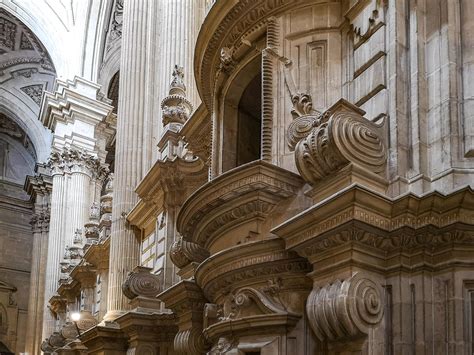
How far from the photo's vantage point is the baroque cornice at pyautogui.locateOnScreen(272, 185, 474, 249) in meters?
7.70

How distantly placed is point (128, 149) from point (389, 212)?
38.5ft

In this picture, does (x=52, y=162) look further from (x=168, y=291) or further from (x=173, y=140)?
(x=168, y=291)

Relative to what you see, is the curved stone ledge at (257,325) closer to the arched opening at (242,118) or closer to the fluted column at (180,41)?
the arched opening at (242,118)

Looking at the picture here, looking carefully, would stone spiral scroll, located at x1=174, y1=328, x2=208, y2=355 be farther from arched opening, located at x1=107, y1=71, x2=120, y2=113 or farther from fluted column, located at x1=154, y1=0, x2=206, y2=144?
arched opening, located at x1=107, y1=71, x2=120, y2=113

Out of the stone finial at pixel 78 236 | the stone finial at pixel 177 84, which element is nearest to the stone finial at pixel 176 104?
the stone finial at pixel 177 84

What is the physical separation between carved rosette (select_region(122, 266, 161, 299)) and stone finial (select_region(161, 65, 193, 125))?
10.1 feet

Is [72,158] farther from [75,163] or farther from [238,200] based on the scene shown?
[238,200]

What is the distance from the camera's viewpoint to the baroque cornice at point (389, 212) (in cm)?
770

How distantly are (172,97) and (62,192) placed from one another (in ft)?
60.6

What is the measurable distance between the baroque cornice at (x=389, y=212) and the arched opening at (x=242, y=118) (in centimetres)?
348

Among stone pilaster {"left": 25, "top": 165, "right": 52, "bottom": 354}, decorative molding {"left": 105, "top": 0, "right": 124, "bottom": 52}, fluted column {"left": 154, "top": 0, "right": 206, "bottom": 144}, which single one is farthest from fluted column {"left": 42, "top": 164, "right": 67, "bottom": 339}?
fluted column {"left": 154, "top": 0, "right": 206, "bottom": 144}

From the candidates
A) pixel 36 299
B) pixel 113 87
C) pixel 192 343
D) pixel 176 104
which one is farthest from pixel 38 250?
pixel 192 343

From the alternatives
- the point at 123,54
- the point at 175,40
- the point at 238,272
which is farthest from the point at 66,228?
the point at 238,272

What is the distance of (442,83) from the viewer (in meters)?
8.47
